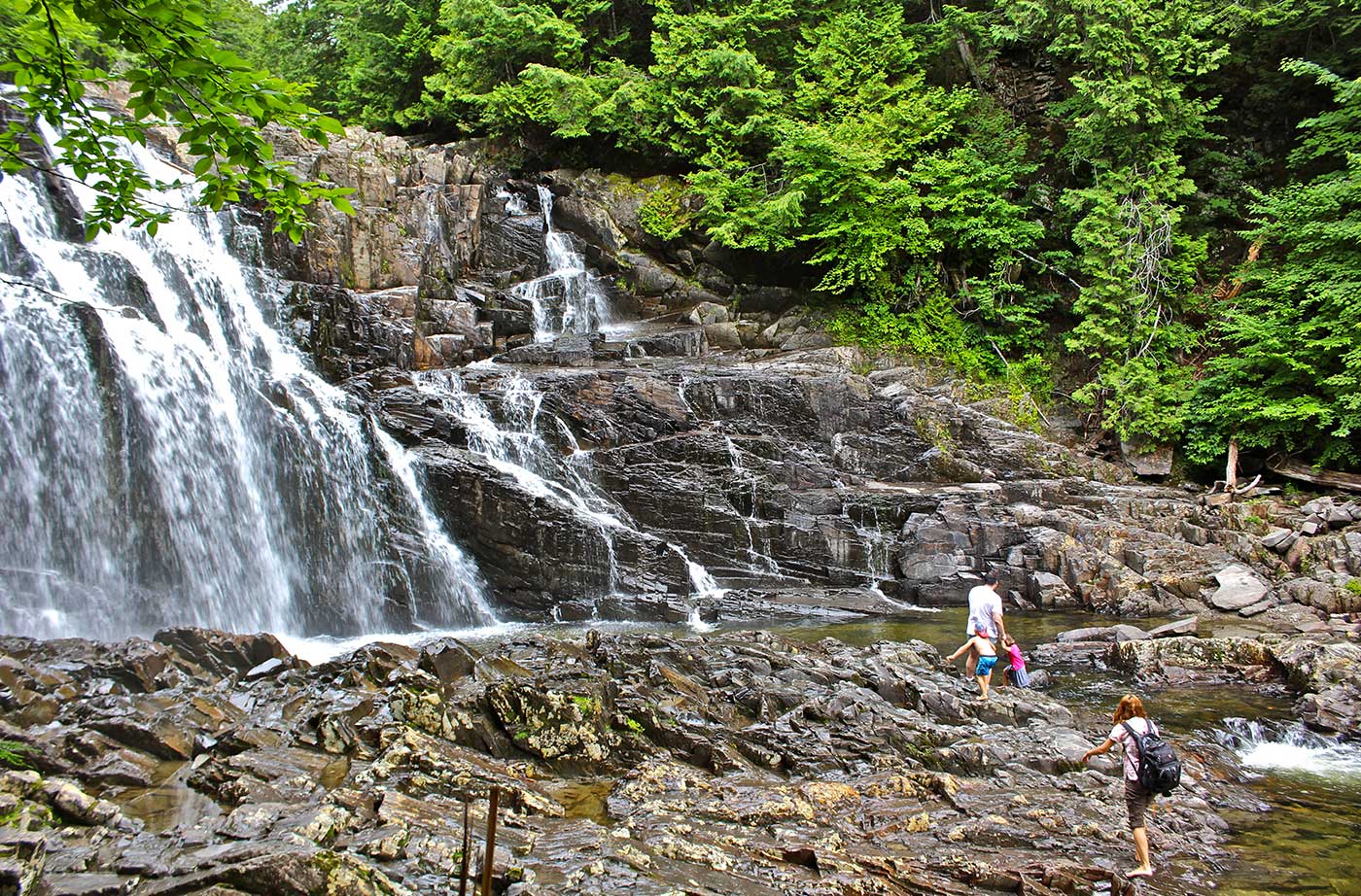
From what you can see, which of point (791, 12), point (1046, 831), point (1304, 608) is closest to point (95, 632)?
point (1046, 831)

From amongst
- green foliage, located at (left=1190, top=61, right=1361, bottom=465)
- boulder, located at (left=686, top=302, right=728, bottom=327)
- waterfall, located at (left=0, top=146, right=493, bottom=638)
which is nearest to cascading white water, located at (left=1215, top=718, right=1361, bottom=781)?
green foliage, located at (left=1190, top=61, right=1361, bottom=465)

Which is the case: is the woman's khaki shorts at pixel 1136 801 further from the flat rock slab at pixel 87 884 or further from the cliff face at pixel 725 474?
the cliff face at pixel 725 474

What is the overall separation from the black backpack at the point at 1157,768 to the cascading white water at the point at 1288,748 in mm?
3777

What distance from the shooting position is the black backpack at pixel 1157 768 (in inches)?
233

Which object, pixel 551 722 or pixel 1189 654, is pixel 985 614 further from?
pixel 551 722

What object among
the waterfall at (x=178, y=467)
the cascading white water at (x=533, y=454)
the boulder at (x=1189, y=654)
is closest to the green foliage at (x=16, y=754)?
the waterfall at (x=178, y=467)

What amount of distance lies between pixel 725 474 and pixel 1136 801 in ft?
41.5

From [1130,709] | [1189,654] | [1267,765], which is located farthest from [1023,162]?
[1130,709]

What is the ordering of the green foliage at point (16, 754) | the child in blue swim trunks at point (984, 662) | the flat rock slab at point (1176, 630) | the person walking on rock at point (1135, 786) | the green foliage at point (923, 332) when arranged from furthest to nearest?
the green foliage at point (923, 332) → the flat rock slab at point (1176, 630) → the child in blue swim trunks at point (984, 662) → the person walking on rock at point (1135, 786) → the green foliage at point (16, 754)

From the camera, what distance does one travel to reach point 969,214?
2344 centimetres

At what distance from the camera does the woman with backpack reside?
5934 millimetres

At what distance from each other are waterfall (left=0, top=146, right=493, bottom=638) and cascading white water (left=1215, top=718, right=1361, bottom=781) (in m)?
12.7

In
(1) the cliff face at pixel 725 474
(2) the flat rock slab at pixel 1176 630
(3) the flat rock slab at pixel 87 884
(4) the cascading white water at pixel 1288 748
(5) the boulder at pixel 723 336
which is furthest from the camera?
(5) the boulder at pixel 723 336

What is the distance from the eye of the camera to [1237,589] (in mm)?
14805
